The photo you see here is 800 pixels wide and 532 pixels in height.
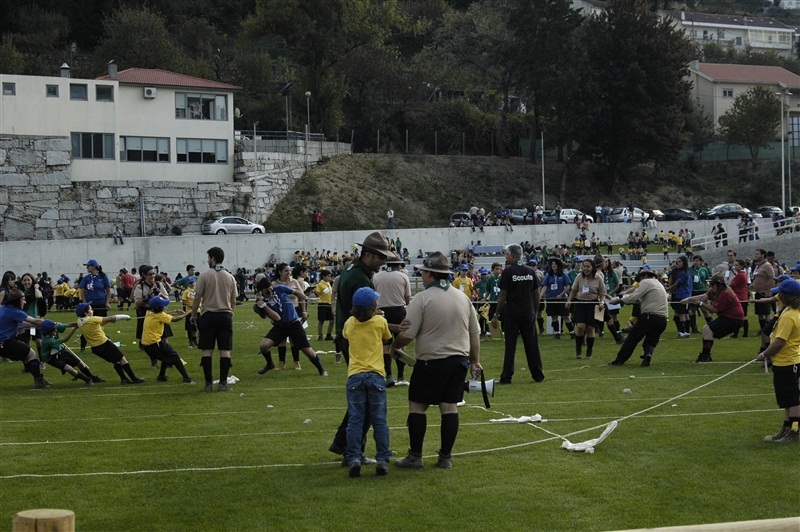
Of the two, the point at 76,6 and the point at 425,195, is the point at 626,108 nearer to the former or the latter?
the point at 425,195

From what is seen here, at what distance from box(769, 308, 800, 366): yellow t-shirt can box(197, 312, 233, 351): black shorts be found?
7.53 m

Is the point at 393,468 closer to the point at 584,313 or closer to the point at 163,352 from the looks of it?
the point at 163,352

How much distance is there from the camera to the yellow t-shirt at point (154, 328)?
54.5 feet

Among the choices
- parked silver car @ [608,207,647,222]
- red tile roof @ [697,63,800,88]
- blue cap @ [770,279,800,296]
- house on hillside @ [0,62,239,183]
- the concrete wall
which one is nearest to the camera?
blue cap @ [770,279,800,296]

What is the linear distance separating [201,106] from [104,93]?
19.2ft

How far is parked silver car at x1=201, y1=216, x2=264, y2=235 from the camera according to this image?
56.2 metres

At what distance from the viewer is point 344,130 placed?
76.5 metres

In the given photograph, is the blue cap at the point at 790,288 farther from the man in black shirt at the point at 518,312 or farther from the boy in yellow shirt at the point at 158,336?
the boy in yellow shirt at the point at 158,336

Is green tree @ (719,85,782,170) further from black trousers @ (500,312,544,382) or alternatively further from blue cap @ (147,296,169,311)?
blue cap @ (147,296,169,311)

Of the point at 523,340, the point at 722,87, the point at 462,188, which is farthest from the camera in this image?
the point at 722,87

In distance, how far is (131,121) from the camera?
193 ft

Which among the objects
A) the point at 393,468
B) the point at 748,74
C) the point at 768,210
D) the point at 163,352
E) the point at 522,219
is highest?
the point at 748,74

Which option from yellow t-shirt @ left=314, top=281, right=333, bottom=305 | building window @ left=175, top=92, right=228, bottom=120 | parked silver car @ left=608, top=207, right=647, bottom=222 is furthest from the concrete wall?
yellow t-shirt @ left=314, top=281, right=333, bottom=305

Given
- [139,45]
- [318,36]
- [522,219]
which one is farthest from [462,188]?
[139,45]
